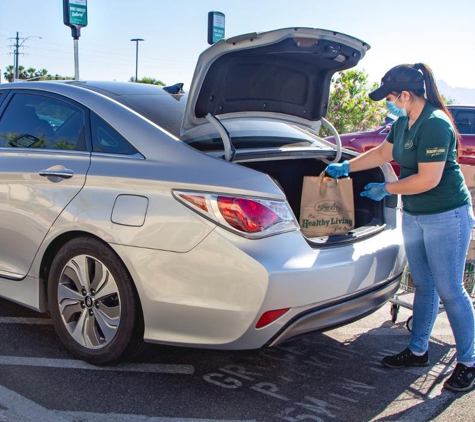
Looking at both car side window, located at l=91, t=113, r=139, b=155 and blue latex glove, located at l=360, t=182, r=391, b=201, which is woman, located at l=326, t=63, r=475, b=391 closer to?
blue latex glove, located at l=360, t=182, r=391, b=201

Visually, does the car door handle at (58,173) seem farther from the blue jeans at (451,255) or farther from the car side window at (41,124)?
the blue jeans at (451,255)

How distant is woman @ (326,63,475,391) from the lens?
10.5ft

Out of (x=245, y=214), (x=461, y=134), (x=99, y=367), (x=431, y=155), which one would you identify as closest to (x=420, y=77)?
(x=431, y=155)

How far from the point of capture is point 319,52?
11.5ft

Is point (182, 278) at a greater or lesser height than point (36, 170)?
lesser

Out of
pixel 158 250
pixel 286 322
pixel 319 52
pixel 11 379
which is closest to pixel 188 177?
pixel 158 250

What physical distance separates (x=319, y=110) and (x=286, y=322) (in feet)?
5.82

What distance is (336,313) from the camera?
3.17 m

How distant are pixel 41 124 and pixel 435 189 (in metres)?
2.45

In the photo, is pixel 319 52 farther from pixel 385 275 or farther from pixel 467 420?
pixel 467 420

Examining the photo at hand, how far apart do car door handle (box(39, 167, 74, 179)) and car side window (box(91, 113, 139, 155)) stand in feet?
0.64

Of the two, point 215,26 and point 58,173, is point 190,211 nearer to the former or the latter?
point 58,173

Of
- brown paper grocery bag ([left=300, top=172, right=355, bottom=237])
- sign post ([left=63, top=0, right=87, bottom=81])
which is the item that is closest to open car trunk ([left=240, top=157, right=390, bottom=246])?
brown paper grocery bag ([left=300, top=172, right=355, bottom=237])

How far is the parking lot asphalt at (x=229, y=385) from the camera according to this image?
3.02 metres
